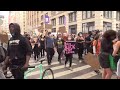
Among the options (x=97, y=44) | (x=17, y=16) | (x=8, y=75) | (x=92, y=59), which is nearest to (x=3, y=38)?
(x=92, y=59)

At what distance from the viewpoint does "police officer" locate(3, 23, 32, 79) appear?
472 centimetres

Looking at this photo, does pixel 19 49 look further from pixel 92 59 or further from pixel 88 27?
pixel 88 27

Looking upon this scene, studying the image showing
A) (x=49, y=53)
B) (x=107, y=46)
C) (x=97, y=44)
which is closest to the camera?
(x=107, y=46)

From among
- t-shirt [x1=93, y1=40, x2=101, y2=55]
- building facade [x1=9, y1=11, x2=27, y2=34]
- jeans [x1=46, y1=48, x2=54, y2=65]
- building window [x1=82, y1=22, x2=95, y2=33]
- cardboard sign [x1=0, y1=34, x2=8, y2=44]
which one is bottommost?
jeans [x1=46, y1=48, x2=54, y2=65]

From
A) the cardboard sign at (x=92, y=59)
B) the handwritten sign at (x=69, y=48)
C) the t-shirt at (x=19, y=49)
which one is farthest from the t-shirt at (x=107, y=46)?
the handwritten sign at (x=69, y=48)

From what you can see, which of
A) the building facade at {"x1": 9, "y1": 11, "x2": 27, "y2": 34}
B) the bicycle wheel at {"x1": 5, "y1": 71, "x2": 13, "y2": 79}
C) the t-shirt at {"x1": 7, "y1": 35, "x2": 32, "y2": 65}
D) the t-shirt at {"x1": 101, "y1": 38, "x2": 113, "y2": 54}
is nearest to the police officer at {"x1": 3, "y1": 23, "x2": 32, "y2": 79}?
the t-shirt at {"x1": 7, "y1": 35, "x2": 32, "y2": 65}

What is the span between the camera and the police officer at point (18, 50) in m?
4.72

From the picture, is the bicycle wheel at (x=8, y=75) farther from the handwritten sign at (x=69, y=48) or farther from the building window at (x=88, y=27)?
the building window at (x=88, y=27)

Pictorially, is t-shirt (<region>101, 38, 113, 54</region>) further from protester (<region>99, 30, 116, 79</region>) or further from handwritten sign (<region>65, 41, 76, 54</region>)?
handwritten sign (<region>65, 41, 76, 54</region>)

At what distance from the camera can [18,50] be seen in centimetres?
476

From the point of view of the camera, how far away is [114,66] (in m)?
5.87
